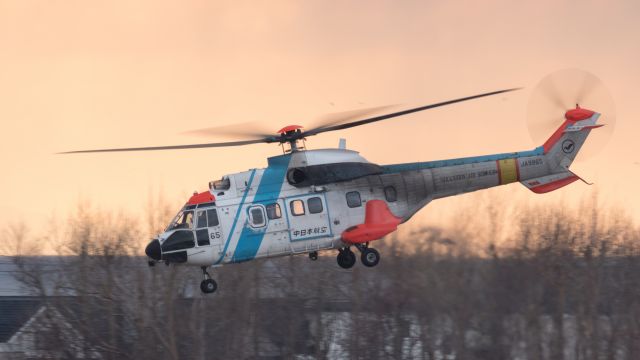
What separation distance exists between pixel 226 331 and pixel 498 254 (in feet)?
50.6

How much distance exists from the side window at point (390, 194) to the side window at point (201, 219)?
4949 millimetres

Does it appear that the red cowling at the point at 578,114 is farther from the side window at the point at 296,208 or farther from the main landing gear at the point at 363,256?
the side window at the point at 296,208

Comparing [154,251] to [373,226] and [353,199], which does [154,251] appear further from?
[373,226]

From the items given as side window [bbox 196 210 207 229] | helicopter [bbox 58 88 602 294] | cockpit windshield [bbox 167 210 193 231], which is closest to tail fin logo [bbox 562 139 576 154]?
helicopter [bbox 58 88 602 294]

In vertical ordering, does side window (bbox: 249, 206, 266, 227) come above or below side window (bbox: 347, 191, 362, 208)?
below

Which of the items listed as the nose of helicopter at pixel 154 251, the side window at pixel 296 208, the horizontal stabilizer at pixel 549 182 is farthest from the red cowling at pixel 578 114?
the nose of helicopter at pixel 154 251

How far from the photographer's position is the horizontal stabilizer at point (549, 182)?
1173 inches

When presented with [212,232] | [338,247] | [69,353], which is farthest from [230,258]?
[69,353]

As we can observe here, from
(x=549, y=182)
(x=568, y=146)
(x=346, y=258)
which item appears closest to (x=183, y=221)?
(x=346, y=258)

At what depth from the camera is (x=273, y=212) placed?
2694 cm

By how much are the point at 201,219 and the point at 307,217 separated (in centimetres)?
278

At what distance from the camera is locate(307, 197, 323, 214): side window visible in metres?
27.2

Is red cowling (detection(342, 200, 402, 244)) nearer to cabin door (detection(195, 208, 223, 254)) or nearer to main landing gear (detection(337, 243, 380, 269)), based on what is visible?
main landing gear (detection(337, 243, 380, 269))

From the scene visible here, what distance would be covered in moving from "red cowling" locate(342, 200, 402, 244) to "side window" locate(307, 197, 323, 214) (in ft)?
3.07
